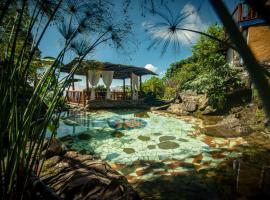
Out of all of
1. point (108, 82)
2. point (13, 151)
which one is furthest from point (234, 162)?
point (108, 82)

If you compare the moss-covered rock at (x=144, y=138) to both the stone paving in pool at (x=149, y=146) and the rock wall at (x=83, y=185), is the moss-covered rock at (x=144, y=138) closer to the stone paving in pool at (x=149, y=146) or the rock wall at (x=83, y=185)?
the stone paving in pool at (x=149, y=146)

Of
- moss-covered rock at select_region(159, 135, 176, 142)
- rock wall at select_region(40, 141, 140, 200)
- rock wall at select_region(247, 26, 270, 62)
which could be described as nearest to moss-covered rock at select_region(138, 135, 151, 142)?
moss-covered rock at select_region(159, 135, 176, 142)

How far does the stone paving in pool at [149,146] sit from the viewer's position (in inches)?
224

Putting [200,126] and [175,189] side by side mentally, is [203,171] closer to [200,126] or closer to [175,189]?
[175,189]

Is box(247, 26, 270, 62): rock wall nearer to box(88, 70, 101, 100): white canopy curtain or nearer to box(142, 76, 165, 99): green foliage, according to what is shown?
box(88, 70, 101, 100): white canopy curtain

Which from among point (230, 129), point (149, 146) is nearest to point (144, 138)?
point (149, 146)

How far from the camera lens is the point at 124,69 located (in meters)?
18.7

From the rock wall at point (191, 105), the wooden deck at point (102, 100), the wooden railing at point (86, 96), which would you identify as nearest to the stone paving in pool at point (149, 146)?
the rock wall at point (191, 105)

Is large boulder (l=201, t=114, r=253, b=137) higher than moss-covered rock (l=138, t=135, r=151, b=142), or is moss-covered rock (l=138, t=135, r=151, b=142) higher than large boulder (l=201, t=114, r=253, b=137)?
large boulder (l=201, t=114, r=253, b=137)

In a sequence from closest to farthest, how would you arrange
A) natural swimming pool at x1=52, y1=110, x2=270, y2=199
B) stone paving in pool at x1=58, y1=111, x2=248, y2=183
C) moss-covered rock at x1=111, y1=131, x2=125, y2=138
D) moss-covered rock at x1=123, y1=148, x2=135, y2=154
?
1. natural swimming pool at x1=52, y1=110, x2=270, y2=199
2. stone paving in pool at x1=58, y1=111, x2=248, y2=183
3. moss-covered rock at x1=123, y1=148, x2=135, y2=154
4. moss-covered rock at x1=111, y1=131, x2=125, y2=138

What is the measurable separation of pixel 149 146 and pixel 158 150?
531 millimetres

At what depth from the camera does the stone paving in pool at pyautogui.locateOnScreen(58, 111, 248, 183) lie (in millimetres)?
5677

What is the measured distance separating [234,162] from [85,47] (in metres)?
4.86

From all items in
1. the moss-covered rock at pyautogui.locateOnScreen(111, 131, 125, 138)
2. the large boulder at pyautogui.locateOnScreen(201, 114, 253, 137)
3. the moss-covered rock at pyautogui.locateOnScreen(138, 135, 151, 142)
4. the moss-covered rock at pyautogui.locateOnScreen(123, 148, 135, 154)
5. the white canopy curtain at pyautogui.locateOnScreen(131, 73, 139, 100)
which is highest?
the white canopy curtain at pyautogui.locateOnScreen(131, 73, 139, 100)
